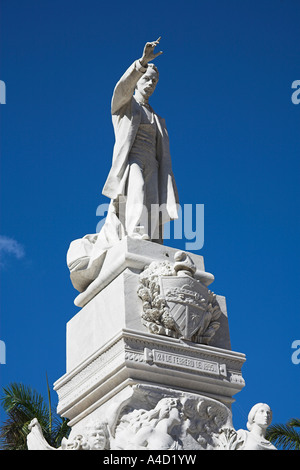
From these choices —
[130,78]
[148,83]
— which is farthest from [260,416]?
[148,83]

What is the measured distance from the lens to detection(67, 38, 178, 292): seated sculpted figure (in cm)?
877

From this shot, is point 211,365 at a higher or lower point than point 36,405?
lower

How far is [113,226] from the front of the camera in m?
8.91

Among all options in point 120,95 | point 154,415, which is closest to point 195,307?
point 154,415

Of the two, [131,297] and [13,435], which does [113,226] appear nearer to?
[131,297]

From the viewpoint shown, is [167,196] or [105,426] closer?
[105,426]

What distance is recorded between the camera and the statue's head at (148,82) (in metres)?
9.57

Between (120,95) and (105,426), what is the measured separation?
A: 3.86 m

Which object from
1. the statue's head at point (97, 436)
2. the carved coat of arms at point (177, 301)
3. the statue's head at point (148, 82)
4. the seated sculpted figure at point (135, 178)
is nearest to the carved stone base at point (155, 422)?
the statue's head at point (97, 436)

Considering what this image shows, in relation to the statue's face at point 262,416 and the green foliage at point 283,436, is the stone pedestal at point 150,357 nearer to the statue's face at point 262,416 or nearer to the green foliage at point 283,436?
the statue's face at point 262,416

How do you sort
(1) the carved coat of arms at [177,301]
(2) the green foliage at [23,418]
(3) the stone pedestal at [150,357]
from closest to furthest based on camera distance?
(3) the stone pedestal at [150,357] → (1) the carved coat of arms at [177,301] → (2) the green foliage at [23,418]

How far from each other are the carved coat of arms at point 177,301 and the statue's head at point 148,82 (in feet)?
8.12
